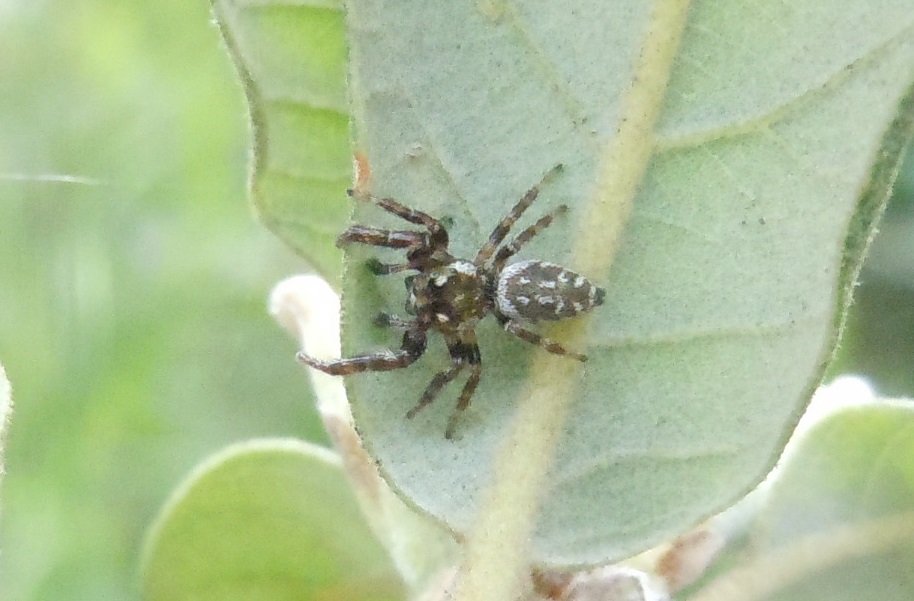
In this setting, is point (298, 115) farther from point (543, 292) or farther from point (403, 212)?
point (543, 292)

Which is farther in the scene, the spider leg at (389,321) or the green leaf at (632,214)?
the spider leg at (389,321)

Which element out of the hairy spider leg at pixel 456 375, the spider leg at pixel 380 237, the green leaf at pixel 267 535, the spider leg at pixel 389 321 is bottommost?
the green leaf at pixel 267 535

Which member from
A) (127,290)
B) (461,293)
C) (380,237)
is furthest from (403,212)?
(127,290)

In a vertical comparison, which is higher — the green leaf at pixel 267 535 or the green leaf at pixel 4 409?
the green leaf at pixel 4 409

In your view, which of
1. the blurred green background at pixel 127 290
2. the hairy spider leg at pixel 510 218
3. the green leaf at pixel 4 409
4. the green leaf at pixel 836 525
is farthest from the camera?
the blurred green background at pixel 127 290

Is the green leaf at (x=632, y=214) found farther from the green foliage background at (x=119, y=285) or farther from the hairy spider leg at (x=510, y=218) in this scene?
the green foliage background at (x=119, y=285)

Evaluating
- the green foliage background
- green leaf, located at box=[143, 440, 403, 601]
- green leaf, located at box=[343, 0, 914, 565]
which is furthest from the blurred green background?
green leaf, located at box=[343, 0, 914, 565]

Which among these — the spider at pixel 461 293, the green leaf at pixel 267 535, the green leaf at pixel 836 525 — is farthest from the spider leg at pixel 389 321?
the green leaf at pixel 836 525

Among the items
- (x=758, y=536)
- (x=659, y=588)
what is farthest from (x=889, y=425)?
(x=659, y=588)
